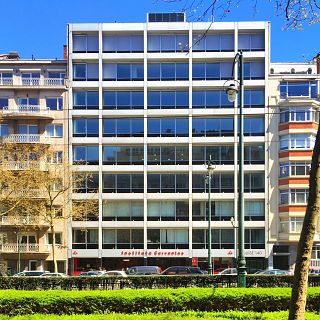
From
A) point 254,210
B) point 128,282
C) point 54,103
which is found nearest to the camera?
point 128,282

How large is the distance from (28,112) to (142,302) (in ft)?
134

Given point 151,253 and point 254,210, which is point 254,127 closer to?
point 254,210

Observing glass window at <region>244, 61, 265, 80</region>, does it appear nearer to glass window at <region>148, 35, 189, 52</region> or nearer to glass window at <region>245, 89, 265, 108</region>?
glass window at <region>245, 89, 265, 108</region>

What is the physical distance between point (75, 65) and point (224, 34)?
15.6 meters

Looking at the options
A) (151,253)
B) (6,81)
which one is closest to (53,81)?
(6,81)

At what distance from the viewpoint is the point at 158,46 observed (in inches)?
2181

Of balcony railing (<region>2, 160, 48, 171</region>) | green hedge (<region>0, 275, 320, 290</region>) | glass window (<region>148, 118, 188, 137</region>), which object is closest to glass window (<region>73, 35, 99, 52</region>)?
glass window (<region>148, 118, 188, 137</region>)

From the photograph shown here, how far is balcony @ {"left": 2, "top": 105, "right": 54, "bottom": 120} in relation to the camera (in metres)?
52.7

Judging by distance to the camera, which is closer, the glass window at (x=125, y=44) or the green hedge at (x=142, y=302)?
the green hedge at (x=142, y=302)

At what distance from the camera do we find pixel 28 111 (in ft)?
175

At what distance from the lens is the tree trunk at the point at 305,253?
7.32 m

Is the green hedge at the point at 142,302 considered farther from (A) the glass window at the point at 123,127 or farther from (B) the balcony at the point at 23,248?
(A) the glass window at the point at 123,127

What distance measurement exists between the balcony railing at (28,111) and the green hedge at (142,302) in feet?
130

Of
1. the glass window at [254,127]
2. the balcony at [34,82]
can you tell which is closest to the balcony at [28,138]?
the balcony at [34,82]
